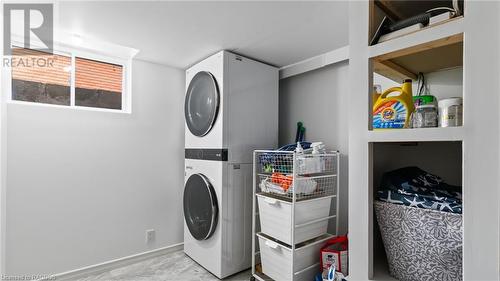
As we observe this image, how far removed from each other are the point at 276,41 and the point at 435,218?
1653 mm

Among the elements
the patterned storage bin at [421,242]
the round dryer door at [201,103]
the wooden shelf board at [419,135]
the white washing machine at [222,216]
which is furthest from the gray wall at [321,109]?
the wooden shelf board at [419,135]

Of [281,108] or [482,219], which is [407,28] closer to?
[482,219]

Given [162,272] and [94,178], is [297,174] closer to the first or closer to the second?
[162,272]

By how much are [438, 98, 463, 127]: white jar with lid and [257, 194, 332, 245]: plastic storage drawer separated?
1.18 metres

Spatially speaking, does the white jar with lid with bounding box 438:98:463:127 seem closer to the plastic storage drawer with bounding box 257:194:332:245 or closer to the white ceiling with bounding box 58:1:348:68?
the white ceiling with bounding box 58:1:348:68

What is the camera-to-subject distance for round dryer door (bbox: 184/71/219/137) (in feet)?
7.14

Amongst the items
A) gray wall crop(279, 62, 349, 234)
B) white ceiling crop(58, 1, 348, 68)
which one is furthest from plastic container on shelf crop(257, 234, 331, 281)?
white ceiling crop(58, 1, 348, 68)

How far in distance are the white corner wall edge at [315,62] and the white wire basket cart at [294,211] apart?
845 mm

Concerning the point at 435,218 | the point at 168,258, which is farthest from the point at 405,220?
the point at 168,258

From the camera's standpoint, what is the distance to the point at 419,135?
73cm

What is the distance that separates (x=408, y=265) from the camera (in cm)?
84

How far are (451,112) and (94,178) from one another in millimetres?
2570

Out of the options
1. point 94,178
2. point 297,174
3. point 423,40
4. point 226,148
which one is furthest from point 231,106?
point 423,40

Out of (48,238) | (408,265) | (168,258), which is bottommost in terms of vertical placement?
(168,258)
